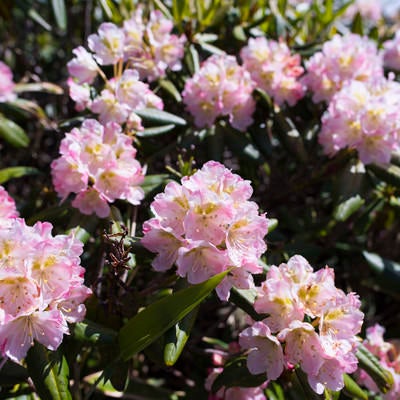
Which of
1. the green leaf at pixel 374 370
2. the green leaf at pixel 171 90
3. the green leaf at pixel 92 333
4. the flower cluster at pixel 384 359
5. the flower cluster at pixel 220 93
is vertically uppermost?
the flower cluster at pixel 220 93

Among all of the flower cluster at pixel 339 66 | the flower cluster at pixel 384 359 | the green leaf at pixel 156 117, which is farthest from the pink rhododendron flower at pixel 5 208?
the flower cluster at pixel 339 66

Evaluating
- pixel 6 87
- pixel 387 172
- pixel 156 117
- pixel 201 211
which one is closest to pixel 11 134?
pixel 6 87

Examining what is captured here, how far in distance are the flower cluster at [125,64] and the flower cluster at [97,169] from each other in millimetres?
123

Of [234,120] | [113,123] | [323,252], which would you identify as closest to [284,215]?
[323,252]

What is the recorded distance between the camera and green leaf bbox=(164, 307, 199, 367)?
3.81ft

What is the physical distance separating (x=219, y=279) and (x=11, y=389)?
27.3 inches

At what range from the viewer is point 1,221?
122 centimetres

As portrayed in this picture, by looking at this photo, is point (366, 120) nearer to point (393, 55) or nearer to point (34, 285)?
point (393, 55)

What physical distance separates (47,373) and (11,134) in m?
0.94

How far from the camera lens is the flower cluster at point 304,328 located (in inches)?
46.1

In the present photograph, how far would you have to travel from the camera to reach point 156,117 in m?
1.64

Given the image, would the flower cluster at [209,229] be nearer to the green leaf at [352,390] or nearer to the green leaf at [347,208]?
the green leaf at [352,390]

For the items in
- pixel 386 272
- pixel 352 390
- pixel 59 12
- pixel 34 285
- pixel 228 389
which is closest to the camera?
pixel 34 285

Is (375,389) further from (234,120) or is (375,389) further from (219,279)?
(234,120)
